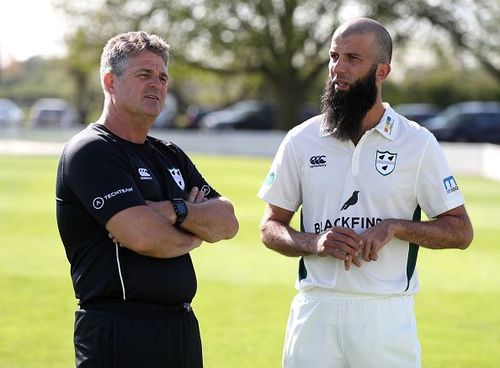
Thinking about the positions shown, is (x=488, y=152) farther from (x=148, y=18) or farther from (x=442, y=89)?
(x=442, y=89)

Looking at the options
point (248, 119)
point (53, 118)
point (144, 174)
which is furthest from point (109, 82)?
point (53, 118)

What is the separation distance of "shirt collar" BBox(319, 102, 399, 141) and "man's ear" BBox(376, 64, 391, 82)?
156mm

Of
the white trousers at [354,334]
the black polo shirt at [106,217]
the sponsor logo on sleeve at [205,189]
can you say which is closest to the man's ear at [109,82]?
the black polo shirt at [106,217]

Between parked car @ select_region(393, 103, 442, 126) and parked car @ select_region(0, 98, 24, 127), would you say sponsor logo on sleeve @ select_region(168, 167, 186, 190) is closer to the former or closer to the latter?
parked car @ select_region(393, 103, 442, 126)

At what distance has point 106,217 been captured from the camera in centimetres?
413

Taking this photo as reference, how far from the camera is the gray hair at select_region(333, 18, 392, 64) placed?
15.0 ft

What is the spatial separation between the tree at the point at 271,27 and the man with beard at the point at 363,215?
3518cm

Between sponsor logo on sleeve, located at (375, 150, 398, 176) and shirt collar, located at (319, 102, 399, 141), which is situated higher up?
shirt collar, located at (319, 102, 399, 141)

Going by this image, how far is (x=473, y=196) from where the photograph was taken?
→ 69.5 ft

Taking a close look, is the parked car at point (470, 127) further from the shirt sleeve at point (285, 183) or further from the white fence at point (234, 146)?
the shirt sleeve at point (285, 183)

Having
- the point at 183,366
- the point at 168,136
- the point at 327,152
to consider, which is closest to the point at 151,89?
the point at 327,152

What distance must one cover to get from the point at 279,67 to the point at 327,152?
37.4 metres

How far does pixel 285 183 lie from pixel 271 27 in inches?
1440

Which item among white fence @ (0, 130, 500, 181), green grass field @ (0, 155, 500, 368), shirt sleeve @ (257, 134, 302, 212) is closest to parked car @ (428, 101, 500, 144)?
white fence @ (0, 130, 500, 181)
